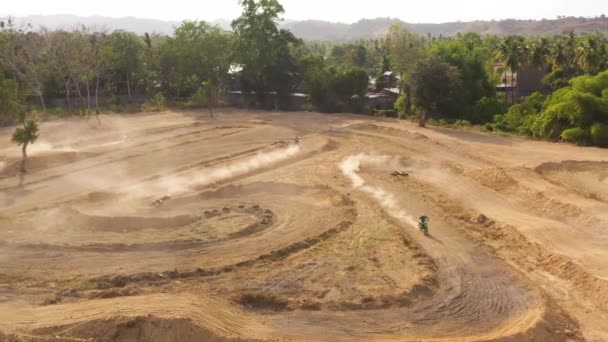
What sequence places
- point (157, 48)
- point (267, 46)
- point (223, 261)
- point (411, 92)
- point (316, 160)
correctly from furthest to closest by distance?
1. point (157, 48)
2. point (267, 46)
3. point (411, 92)
4. point (316, 160)
5. point (223, 261)

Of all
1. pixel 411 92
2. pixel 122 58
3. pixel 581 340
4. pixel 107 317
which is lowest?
Result: pixel 581 340

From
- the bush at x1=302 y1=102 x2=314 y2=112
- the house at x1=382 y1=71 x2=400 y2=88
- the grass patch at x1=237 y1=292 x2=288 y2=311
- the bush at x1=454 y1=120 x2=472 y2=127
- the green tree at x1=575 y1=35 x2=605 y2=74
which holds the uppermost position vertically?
the green tree at x1=575 y1=35 x2=605 y2=74

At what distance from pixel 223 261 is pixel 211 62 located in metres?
40.7

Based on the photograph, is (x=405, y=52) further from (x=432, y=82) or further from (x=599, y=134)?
(x=599, y=134)

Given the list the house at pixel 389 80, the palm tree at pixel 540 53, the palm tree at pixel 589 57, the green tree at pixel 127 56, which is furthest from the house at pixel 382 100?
the green tree at pixel 127 56

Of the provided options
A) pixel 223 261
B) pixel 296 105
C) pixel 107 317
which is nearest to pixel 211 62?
pixel 296 105

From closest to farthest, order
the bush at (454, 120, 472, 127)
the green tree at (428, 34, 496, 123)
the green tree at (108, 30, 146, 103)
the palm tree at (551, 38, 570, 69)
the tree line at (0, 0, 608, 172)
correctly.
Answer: the tree line at (0, 0, 608, 172) → the bush at (454, 120, 472, 127) → the green tree at (428, 34, 496, 123) → the palm tree at (551, 38, 570, 69) → the green tree at (108, 30, 146, 103)

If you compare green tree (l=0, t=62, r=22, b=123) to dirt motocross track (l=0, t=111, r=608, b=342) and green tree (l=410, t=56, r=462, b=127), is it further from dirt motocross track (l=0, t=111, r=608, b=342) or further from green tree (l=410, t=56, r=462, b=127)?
green tree (l=410, t=56, r=462, b=127)

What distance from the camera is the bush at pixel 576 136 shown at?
3524cm

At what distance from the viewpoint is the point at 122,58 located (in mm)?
57812

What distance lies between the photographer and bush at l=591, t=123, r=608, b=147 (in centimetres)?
3428

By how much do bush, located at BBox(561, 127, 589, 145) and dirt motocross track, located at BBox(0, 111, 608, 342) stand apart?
102 cm

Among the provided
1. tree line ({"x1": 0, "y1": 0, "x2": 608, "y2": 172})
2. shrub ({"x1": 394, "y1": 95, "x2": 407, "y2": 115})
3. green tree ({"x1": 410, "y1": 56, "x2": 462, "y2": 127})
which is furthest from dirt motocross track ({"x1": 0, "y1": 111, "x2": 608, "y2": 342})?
shrub ({"x1": 394, "y1": 95, "x2": 407, "y2": 115})

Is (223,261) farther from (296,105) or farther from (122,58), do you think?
(122,58)
